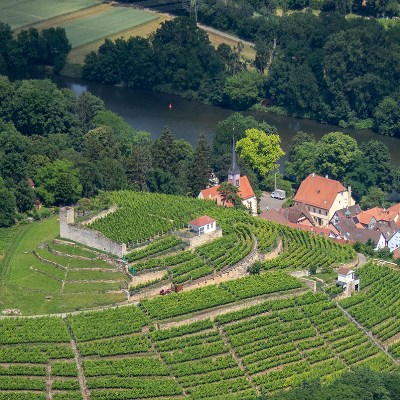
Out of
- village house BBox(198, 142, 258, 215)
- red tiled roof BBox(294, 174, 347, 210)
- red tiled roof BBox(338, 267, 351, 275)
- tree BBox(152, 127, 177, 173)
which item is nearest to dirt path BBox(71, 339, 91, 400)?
red tiled roof BBox(338, 267, 351, 275)

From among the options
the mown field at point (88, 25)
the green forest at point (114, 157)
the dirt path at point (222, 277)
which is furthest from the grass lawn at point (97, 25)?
the dirt path at point (222, 277)

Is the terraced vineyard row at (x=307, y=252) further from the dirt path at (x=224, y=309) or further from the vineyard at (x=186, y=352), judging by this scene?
the vineyard at (x=186, y=352)

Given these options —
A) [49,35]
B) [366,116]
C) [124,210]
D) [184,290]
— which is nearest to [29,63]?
[49,35]

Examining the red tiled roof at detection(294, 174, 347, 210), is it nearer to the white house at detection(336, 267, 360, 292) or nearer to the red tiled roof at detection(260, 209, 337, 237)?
the red tiled roof at detection(260, 209, 337, 237)

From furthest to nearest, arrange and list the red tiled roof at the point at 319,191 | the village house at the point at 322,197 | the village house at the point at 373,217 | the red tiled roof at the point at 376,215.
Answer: the red tiled roof at the point at 319,191 → the village house at the point at 322,197 → the red tiled roof at the point at 376,215 → the village house at the point at 373,217

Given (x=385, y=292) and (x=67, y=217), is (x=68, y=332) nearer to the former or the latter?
(x=67, y=217)
